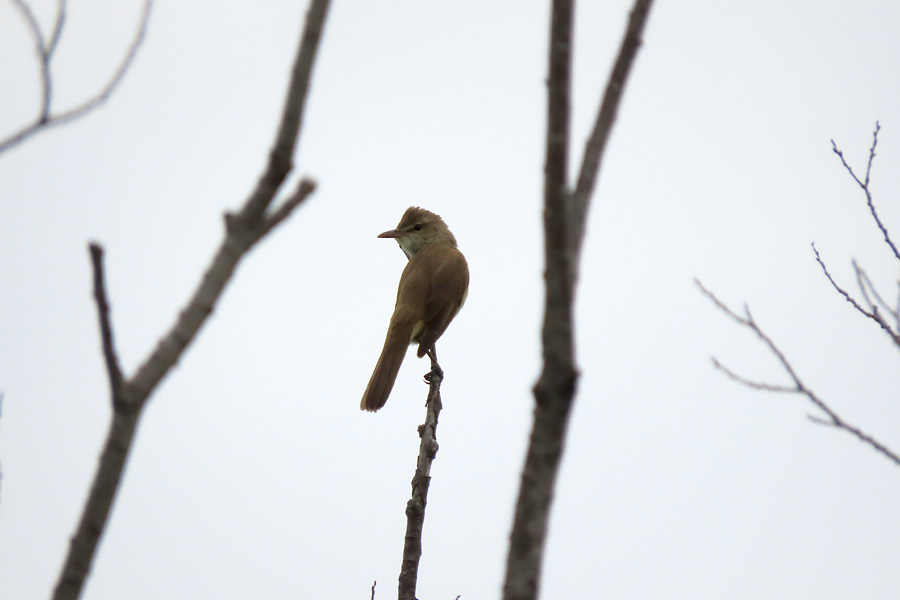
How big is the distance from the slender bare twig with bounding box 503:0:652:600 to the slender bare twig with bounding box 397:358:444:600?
6.17 feet

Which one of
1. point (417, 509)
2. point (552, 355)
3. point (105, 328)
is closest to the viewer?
point (105, 328)

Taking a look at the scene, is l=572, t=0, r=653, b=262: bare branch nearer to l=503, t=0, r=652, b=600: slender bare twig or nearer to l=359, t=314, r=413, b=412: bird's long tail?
l=503, t=0, r=652, b=600: slender bare twig

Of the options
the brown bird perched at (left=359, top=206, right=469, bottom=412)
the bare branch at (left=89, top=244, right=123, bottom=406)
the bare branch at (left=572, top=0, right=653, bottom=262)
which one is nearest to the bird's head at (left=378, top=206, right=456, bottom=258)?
the brown bird perched at (left=359, top=206, right=469, bottom=412)

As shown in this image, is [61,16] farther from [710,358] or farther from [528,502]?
[710,358]

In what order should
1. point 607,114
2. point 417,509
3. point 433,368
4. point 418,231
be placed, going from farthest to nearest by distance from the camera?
point 418,231
point 433,368
point 417,509
point 607,114

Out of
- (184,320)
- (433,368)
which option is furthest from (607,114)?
(433,368)

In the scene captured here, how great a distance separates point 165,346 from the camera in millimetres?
1349

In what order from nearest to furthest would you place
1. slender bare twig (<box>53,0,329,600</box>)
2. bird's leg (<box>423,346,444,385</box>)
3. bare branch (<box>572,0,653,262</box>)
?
slender bare twig (<box>53,0,329,600</box>), bare branch (<box>572,0,653,262</box>), bird's leg (<box>423,346,444,385</box>)

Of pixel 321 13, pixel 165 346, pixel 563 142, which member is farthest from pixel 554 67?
pixel 165 346

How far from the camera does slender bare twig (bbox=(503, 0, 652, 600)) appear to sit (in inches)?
55.9

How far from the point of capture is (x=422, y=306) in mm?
7020

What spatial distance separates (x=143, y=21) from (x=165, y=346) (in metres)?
0.79

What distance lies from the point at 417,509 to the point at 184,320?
2181mm

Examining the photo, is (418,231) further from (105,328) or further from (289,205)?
(105,328)
